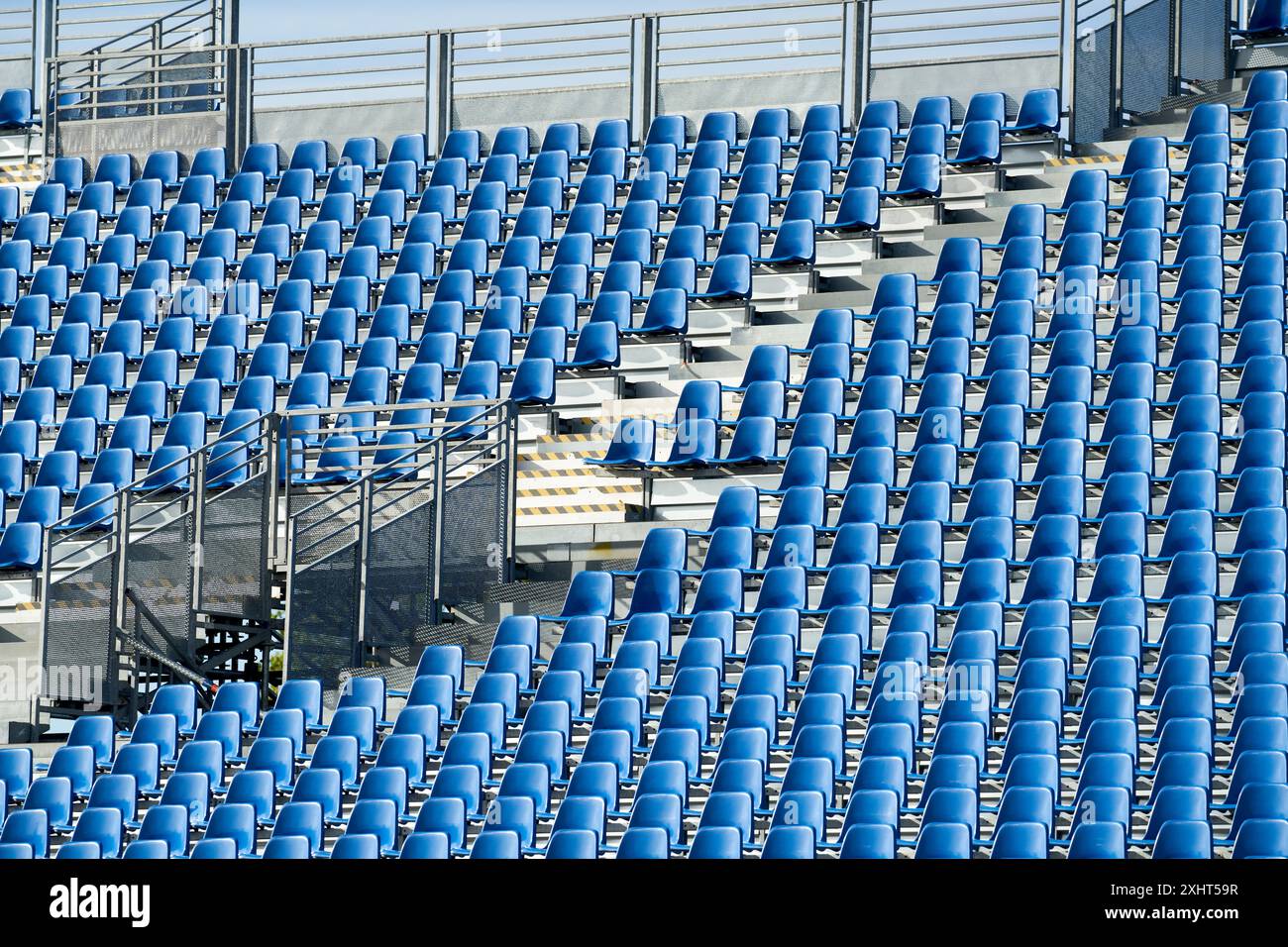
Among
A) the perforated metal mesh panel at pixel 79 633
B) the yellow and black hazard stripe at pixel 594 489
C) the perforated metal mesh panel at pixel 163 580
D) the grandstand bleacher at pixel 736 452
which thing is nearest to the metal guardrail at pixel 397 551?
the grandstand bleacher at pixel 736 452

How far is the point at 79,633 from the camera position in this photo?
1195 cm

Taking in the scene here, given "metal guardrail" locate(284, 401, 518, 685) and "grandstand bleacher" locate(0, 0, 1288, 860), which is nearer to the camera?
"grandstand bleacher" locate(0, 0, 1288, 860)

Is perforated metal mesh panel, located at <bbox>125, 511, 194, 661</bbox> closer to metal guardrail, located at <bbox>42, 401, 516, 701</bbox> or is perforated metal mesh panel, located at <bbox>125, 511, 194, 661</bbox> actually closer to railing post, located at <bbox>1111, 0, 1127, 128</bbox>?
metal guardrail, located at <bbox>42, 401, 516, 701</bbox>

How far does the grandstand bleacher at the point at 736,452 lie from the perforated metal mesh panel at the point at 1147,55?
1.40ft

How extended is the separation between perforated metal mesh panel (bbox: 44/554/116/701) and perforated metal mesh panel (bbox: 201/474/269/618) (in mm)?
535

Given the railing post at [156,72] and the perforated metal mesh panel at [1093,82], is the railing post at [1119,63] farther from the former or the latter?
the railing post at [156,72]

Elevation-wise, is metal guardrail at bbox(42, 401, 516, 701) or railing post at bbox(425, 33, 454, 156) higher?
railing post at bbox(425, 33, 454, 156)

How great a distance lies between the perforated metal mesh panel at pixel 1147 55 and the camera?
15.2 meters

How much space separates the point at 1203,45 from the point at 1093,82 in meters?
0.81

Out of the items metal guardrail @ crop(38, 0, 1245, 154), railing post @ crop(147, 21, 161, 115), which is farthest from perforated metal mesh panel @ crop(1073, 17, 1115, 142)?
railing post @ crop(147, 21, 161, 115)

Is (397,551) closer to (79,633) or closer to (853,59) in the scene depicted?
(79,633)

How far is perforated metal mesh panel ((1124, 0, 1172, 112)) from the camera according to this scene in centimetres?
1517
